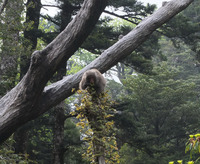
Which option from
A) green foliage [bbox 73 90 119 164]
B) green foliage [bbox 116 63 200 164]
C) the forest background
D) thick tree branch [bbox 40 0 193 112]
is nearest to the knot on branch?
the forest background

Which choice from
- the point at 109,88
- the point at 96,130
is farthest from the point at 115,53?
the point at 109,88

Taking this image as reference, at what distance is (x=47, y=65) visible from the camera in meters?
4.72

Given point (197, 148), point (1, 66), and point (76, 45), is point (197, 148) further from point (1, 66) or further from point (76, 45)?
point (1, 66)

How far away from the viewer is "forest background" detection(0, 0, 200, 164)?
28.2 ft

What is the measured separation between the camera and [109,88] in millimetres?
8586

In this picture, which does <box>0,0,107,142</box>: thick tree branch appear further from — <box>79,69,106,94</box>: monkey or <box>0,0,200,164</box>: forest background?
<box>79,69,106,94</box>: monkey

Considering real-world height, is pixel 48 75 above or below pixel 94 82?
above

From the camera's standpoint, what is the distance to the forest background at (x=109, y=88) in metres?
8.60

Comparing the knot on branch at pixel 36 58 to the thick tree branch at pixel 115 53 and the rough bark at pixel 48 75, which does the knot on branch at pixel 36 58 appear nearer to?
the rough bark at pixel 48 75

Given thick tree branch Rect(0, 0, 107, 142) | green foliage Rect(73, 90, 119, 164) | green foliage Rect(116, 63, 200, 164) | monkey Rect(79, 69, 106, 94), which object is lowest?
green foliage Rect(73, 90, 119, 164)

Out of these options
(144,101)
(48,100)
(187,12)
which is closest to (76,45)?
(48,100)

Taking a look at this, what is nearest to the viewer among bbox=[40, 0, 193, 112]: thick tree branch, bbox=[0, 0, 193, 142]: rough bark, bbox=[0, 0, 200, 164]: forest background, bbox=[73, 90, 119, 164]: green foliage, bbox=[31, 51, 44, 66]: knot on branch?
bbox=[73, 90, 119, 164]: green foliage

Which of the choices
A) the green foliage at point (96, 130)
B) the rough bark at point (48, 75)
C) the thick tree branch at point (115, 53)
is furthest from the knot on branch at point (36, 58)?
the green foliage at point (96, 130)

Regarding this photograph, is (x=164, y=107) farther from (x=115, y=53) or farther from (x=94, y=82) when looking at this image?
(x=94, y=82)
